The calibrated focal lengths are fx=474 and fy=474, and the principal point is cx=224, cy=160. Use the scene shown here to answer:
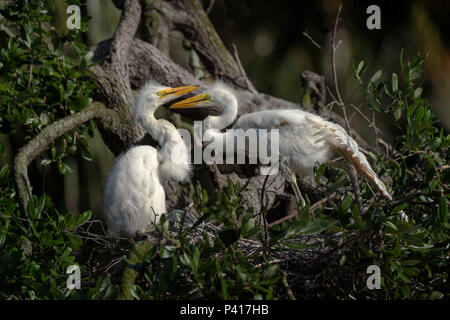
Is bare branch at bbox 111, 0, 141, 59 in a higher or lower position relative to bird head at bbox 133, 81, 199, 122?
higher

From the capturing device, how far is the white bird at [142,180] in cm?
206

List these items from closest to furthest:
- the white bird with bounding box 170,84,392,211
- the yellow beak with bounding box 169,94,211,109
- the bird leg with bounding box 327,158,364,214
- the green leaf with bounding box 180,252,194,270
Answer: the green leaf with bounding box 180,252,194,270 → the bird leg with bounding box 327,158,364,214 → the white bird with bounding box 170,84,392,211 → the yellow beak with bounding box 169,94,211,109

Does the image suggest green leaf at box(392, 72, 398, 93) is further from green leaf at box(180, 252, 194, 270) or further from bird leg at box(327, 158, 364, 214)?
green leaf at box(180, 252, 194, 270)

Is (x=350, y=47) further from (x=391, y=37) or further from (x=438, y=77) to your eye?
(x=438, y=77)

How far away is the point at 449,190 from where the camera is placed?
1402 mm

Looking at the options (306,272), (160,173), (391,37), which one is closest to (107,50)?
(160,173)

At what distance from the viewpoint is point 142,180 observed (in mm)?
2068

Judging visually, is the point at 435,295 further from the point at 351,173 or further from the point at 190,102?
the point at 190,102

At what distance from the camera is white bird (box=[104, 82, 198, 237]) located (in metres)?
2.06

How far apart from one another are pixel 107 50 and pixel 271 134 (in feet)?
3.92

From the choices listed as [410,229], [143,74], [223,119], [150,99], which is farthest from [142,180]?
[410,229]

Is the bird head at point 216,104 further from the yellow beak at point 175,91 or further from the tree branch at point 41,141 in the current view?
the tree branch at point 41,141

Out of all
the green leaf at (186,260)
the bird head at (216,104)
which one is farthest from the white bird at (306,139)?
the green leaf at (186,260)

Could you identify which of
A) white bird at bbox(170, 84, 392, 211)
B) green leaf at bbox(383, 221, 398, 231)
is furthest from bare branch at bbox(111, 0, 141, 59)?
green leaf at bbox(383, 221, 398, 231)
